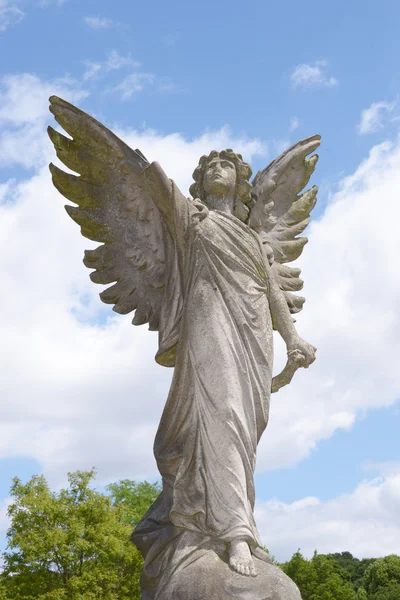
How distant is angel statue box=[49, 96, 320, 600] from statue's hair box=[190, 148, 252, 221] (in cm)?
1

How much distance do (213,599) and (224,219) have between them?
3.61 metres

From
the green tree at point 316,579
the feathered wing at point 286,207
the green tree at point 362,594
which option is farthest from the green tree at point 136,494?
the feathered wing at point 286,207

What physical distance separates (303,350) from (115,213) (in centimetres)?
235

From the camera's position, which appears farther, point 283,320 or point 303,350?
point 283,320

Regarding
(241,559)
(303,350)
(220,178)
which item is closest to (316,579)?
(303,350)

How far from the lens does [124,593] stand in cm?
2147

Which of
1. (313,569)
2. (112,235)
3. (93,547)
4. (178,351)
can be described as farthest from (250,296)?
(313,569)

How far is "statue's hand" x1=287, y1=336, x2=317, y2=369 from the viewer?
7863 mm

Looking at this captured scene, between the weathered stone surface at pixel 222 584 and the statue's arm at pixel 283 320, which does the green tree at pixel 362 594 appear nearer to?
the statue's arm at pixel 283 320

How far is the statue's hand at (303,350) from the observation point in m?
7.86

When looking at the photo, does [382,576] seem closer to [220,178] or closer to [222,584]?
[220,178]

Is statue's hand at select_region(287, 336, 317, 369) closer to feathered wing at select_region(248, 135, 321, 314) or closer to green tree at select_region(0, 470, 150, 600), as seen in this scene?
feathered wing at select_region(248, 135, 321, 314)

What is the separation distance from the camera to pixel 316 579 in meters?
33.3

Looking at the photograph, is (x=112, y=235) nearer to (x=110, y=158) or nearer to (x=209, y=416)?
(x=110, y=158)
